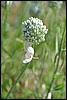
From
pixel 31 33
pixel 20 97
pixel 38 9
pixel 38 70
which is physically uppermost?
pixel 38 9

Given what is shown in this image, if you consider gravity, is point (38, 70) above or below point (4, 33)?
below

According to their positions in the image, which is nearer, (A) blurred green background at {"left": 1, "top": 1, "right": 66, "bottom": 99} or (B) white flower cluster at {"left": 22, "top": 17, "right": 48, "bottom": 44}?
(B) white flower cluster at {"left": 22, "top": 17, "right": 48, "bottom": 44}

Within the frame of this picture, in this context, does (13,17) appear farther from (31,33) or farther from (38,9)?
(31,33)

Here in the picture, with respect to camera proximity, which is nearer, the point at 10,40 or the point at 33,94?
the point at 33,94

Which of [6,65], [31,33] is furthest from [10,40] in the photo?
[31,33]

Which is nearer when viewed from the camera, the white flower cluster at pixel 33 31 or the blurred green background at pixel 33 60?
the white flower cluster at pixel 33 31

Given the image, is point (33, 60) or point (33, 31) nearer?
point (33, 31)

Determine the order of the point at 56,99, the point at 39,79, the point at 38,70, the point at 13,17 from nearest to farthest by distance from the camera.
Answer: the point at 56,99, the point at 39,79, the point at 38,70, the point at 13,17

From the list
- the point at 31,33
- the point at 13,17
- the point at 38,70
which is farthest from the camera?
the point at 13,17
